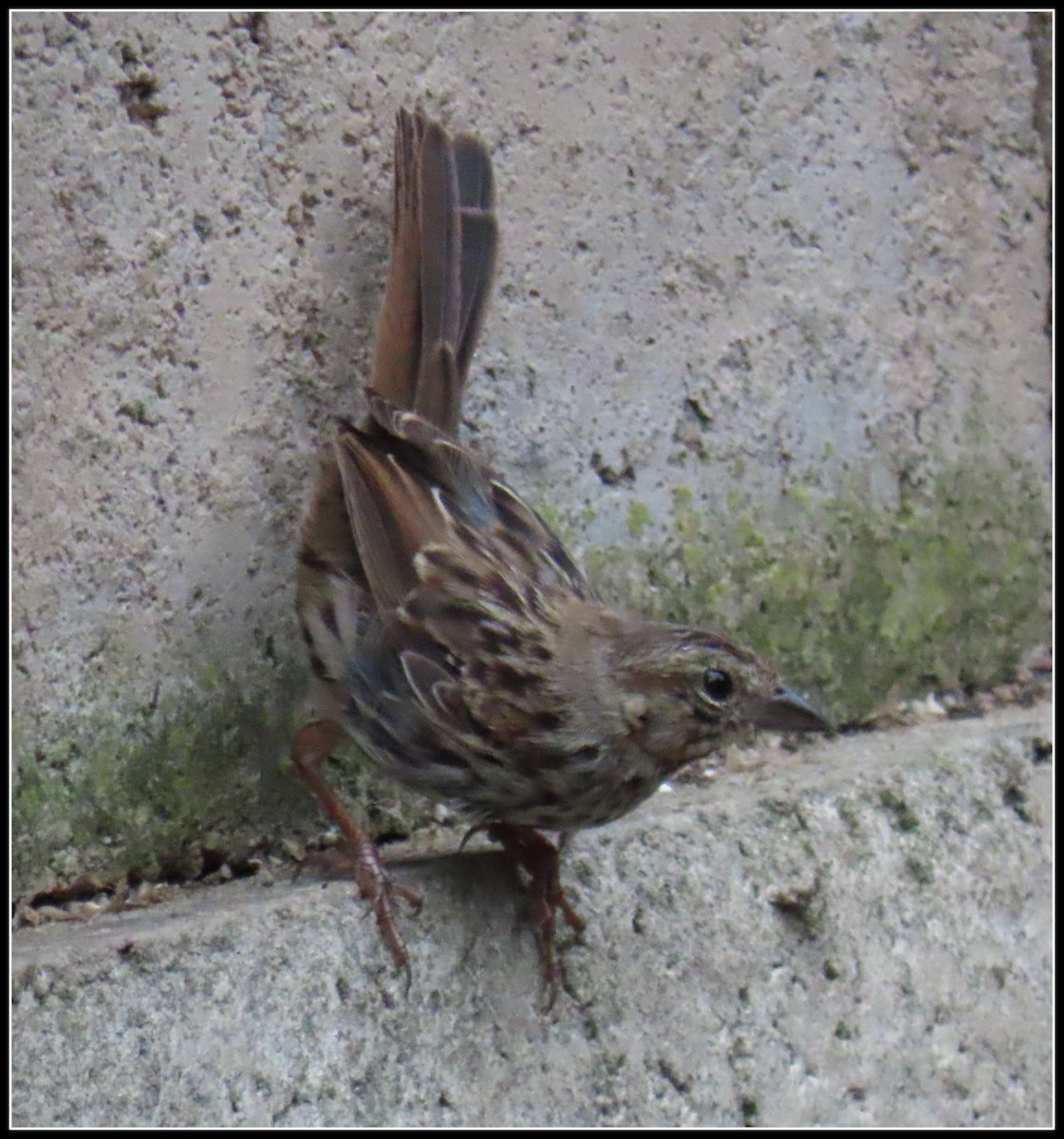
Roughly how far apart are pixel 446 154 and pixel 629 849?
3.89 ft

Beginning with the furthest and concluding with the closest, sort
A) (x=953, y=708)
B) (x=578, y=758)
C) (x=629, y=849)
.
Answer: (x=953, y=708) → (x=629, y=849) → (x=578, y=758)

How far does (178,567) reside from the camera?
8.59 feet

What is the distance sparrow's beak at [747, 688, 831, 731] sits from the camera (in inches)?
107

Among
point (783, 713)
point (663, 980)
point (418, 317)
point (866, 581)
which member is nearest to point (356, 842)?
point (663, 980)

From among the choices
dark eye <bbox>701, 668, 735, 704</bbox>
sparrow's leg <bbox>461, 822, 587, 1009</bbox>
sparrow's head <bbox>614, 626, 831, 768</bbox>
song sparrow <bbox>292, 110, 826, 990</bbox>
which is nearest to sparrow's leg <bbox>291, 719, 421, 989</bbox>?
song sparrow <bbox>292, 110, 826, 990</bbox>

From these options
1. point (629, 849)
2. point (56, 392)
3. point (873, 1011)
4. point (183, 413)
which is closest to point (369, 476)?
point (183, 413)

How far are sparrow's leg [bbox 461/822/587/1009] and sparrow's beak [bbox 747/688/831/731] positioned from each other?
397 millimetres

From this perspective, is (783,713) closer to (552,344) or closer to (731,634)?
(731,634)

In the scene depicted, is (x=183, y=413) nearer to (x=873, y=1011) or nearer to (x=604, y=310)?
(x=604, y=310)

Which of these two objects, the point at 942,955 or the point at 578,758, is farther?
the point at 942,955

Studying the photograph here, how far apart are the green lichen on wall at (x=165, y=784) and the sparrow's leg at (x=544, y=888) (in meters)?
0.31

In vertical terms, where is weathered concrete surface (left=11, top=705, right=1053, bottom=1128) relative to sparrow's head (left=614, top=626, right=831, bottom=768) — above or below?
below

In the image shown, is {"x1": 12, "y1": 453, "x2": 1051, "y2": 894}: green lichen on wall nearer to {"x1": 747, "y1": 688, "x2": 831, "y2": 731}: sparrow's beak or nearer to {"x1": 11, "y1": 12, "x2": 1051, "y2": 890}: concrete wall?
{"x1": 11, "y1": 12, "x2": 1051, "y2": 890}: concrete wall

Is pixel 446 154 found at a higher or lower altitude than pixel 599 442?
higher
